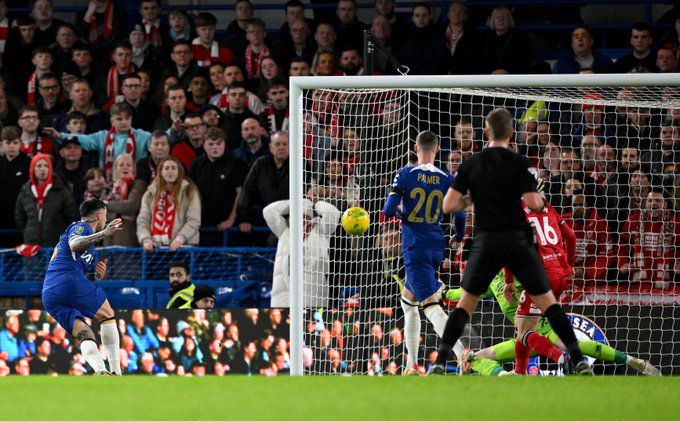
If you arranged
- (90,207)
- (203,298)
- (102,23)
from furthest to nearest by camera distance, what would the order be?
(102,23), (203,298), (90,207)

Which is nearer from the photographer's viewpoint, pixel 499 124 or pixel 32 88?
pixel 499 124

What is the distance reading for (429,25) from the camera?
13586 mm

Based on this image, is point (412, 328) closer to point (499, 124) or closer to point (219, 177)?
point (499, 124)

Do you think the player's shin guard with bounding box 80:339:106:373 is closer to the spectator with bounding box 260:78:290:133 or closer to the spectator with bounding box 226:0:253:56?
the spectator with bounding box 260:78:290:133

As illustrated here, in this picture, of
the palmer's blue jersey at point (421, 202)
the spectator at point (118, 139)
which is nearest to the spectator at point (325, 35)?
the spectator at point (118, 139)

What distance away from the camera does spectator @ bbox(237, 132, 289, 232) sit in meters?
12.0

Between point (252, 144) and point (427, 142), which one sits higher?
point (252, 144)

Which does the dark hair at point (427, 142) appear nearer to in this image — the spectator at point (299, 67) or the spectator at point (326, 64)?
the spectator at point (326, 64)

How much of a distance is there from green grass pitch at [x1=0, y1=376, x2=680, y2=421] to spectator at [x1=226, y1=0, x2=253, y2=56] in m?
7.75

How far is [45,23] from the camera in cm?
1487

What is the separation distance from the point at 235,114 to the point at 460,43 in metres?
2.61

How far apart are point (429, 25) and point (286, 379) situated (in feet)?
24.7

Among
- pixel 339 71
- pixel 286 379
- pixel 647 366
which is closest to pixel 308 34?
pixel 339 71

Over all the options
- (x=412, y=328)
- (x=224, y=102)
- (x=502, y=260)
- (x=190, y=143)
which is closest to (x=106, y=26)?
(x=224, y=102)
